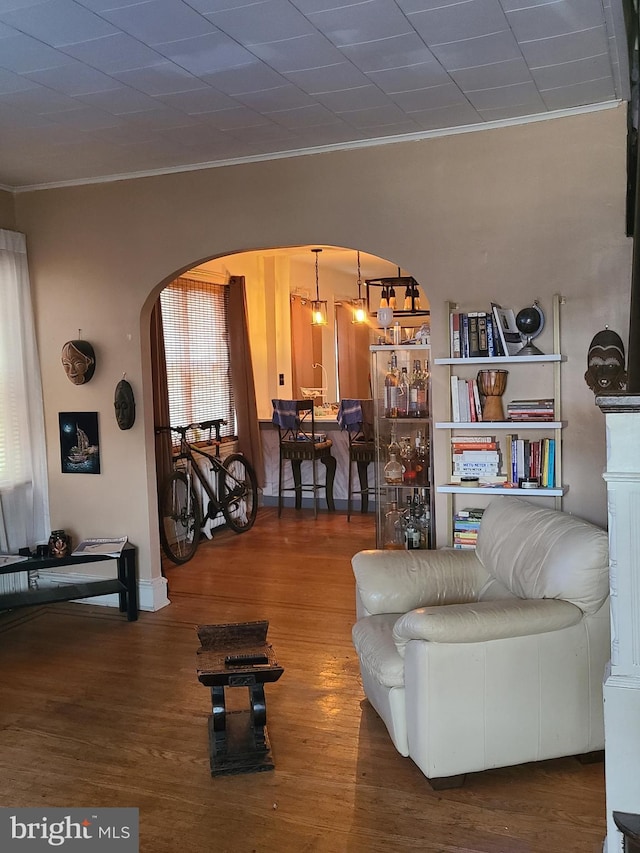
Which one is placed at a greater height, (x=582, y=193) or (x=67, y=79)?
(x=67, y=79)

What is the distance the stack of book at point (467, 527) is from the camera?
4035 mm

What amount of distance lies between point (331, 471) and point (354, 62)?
5.22 meters

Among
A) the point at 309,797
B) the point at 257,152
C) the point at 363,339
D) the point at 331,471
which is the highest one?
the point at 257,152

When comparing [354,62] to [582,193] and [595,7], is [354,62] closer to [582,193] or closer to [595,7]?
[595,7]

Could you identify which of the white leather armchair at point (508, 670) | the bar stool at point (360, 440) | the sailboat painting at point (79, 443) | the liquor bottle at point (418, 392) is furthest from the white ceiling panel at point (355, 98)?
the bar stool at point (360, 440)

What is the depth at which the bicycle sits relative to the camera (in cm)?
611

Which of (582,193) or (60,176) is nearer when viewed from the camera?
(582,193)

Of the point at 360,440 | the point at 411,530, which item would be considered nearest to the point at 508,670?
the point at 411,530

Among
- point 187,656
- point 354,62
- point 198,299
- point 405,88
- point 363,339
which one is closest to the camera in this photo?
point 354,62

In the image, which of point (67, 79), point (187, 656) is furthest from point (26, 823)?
point (67, 79)

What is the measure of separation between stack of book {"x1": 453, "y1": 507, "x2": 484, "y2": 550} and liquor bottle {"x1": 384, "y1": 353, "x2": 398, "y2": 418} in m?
0.75

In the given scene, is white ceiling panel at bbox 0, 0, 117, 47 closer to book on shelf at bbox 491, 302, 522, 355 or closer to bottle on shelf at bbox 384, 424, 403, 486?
book on shelf at bbox 491, 302, 522, 355

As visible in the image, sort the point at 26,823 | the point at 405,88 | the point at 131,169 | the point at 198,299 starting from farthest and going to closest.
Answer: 1. the point at 198,299
2. the point at 131,169
3. the point at 405,88
4. the point at 26,823

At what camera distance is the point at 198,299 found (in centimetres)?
735
